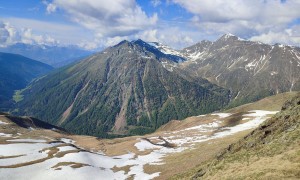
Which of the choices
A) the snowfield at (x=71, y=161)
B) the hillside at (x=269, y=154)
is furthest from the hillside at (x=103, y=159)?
the hillside at (x=269, y=154)

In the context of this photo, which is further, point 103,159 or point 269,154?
point 103,159

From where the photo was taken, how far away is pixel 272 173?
40125mm

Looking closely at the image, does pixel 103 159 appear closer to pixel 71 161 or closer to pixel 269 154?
pixel 71 161

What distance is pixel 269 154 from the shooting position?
163ft

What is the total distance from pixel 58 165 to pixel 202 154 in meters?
44.0

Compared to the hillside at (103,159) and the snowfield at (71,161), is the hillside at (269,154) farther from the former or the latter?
the snowfield at (71,161)

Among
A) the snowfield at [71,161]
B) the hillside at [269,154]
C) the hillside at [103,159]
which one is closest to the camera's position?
the hillside at [269,154]

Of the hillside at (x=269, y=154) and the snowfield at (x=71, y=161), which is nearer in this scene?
the hillside at (x=269, y=154)

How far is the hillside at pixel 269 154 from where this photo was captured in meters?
41.1

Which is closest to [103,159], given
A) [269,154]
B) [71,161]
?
[71,161]

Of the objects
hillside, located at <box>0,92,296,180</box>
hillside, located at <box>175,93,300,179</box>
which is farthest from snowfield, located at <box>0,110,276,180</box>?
hillside, located at <box>175,93,300,179</box>

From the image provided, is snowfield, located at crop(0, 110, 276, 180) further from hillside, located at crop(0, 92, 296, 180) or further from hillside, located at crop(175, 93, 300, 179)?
hillside, located at crop(175, 93, 300, 179)

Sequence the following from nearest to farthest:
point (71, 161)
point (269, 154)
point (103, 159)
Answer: point (269, 154) < point (71, 161) < point (103, 159)

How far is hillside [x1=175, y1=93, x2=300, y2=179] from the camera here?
135 ft
